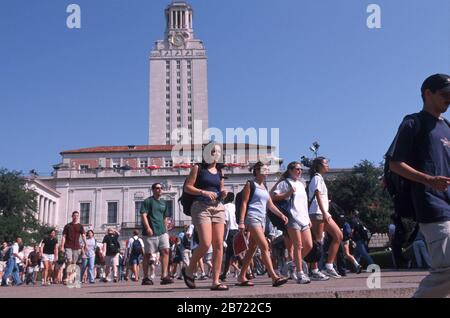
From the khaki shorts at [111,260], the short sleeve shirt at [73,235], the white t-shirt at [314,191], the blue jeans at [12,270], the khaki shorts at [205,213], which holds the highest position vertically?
the white t-shirt at [314,191]

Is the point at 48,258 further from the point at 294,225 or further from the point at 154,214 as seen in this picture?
the point at 294,225

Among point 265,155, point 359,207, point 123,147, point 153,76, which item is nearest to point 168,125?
point 153,76

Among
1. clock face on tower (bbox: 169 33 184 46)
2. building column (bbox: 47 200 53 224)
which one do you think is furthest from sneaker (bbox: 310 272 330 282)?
clock face on tower (bbox: 169 33 184 46)

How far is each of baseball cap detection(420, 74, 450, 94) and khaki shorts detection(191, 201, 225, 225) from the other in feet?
11.6

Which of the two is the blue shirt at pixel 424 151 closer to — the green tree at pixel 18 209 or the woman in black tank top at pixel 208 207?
the woman in black tank top at pixel 208 207

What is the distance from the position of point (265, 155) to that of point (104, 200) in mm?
24845

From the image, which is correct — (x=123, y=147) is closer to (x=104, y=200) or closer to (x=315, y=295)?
(x=104, y=200)

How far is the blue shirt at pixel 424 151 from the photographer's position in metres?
3.78

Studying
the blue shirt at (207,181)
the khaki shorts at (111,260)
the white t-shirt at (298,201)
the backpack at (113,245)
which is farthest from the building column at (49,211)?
the blue shirt at (207,181)

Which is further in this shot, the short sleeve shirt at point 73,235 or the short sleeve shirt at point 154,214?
the short sleeve shirt at point 73,235

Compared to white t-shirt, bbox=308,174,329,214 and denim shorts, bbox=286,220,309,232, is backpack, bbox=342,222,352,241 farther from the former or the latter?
denim shorts, bbox=286,220,309,232

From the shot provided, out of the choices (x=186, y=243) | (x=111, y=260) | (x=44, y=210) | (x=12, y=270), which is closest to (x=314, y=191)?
(x=186, y=243)

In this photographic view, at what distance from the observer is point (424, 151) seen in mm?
3922

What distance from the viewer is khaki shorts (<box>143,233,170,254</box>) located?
9656 millimetres
